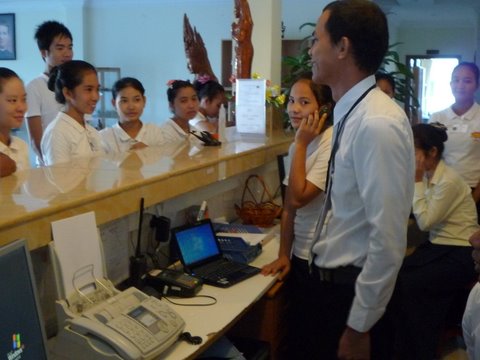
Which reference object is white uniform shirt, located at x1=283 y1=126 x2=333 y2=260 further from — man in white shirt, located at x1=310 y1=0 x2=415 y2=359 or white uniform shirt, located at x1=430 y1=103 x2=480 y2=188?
white uniform shirt, located at x1=430 y1=103 x2=480 y2=188

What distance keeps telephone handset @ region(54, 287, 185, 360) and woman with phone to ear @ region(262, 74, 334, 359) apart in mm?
591

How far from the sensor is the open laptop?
1.89 metres

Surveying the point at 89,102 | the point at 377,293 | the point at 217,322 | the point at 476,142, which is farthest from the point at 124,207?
the point at 476,142

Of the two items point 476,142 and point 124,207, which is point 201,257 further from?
point 476,142

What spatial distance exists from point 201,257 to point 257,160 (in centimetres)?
68

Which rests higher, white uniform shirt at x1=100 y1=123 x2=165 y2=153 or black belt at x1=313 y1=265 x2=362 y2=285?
white uniform shirt at x1=100 y1=123 x2=165 y2=153

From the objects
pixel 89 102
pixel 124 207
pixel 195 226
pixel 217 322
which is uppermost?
pixel 89 102

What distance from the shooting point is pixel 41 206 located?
1.27m

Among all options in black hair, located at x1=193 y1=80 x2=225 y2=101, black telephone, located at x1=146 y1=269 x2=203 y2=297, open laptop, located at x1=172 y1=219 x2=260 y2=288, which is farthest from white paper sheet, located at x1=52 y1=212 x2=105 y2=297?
black hair, located at x1=193 y1=80 x2=225 y2=101

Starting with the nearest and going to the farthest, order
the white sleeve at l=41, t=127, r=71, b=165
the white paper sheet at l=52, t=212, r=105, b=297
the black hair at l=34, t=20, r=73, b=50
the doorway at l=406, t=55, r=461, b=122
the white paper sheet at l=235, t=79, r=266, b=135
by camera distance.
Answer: the white paper sheet at l=52, t=212, r=105, b=297
the white sleeve at l=41, t=127, r=71, b=165
the white paper sheet at l=235, t=79, r=266, b=135
the black hair at l=34, t=20, r=73, b=50
the doorway at l=406, t=55, r=461, b=122

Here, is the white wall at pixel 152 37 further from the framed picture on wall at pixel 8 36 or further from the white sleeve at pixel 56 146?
the white sleeve at pixel 56 146

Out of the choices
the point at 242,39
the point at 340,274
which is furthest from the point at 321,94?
the point at 242,39

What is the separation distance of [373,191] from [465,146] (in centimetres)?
241

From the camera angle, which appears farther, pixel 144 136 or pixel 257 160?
pixel 144 136
